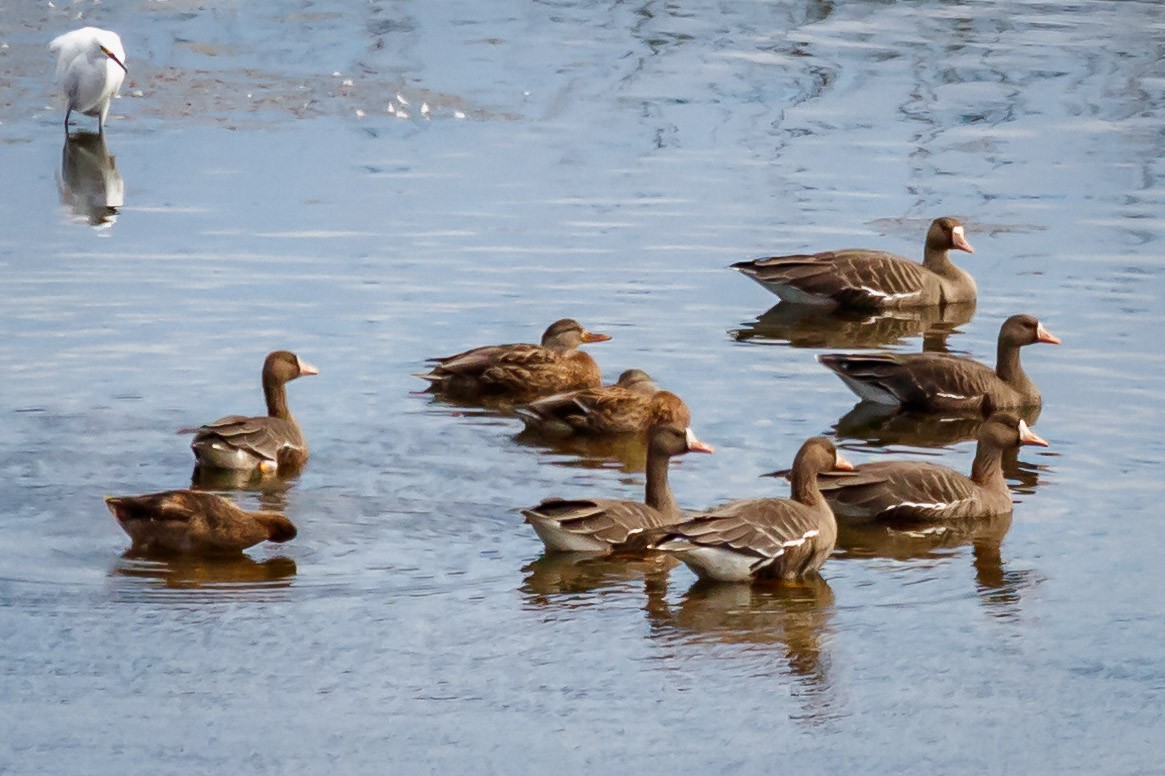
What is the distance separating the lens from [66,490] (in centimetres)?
1075

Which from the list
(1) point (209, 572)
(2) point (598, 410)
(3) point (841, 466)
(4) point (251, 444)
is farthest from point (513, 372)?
(1) point (209, 572)

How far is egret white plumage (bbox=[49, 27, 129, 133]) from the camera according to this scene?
20.5 m

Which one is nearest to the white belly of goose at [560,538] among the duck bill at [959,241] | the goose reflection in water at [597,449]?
the goose reflection in water at [597,449]

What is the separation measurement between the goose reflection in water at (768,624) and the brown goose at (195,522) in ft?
6.09

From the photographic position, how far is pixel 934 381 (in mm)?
13414

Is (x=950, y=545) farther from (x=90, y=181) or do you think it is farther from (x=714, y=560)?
(x=90, y=181)

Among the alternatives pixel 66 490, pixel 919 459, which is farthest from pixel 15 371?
pixel 919 459

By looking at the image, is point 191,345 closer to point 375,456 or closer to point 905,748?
point 375,456

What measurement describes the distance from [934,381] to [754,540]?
13.4 feet

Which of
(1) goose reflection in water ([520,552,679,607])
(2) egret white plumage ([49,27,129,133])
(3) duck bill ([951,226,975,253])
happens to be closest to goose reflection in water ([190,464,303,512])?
(1) goose reflection in water ([520,552,679,607])

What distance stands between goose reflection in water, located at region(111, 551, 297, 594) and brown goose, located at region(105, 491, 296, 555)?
3.1 inches

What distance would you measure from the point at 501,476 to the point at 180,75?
42.2 ft

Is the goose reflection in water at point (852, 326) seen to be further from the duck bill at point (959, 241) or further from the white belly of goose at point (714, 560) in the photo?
the white belly of goose at point (714, 560)

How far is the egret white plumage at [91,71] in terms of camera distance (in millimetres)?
20453
